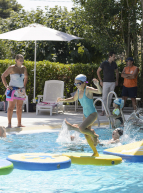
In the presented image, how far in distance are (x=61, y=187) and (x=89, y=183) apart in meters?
0.44

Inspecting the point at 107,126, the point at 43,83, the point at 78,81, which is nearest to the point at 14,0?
the point at 43,83

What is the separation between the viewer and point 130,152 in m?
5.96

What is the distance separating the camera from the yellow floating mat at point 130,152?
575 cm

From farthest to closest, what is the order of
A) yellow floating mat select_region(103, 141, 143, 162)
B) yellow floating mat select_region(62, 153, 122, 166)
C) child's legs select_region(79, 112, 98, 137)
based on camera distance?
yellow floating mat select_region(103, 141, 143, 162)
yellow floating mat select_region(62, 153, 122, 166)
child's legs select_region(79, 112, 98, 137)

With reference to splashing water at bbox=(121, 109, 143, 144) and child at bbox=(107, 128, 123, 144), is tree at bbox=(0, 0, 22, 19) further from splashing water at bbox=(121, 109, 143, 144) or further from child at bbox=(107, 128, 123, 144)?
child at bbox=(107, 128, 123, 144)

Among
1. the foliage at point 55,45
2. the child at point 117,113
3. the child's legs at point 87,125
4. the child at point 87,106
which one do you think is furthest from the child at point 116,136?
the foliage at point 55,45

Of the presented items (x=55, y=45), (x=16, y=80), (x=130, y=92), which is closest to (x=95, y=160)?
(x=16, y=80)

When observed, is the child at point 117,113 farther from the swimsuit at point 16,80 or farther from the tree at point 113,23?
the tree at point 113,23

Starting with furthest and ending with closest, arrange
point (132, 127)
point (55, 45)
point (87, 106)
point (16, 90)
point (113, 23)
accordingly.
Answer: point (55, 45), point (113, 23), point (132, 127), point (16, 90), point (87, 106)

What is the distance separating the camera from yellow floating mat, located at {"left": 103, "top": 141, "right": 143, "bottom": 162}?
5.75 metres

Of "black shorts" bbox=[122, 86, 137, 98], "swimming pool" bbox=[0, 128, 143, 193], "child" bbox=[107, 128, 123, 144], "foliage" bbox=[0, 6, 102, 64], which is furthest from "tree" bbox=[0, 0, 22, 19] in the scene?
"swimming pool" bbox=[0, 128, 143, 193]

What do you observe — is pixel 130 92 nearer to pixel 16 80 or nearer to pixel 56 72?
pixel 56 72

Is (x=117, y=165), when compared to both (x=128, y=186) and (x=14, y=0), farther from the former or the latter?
(x=14, y=0)

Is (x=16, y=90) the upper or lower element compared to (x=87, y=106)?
upper
